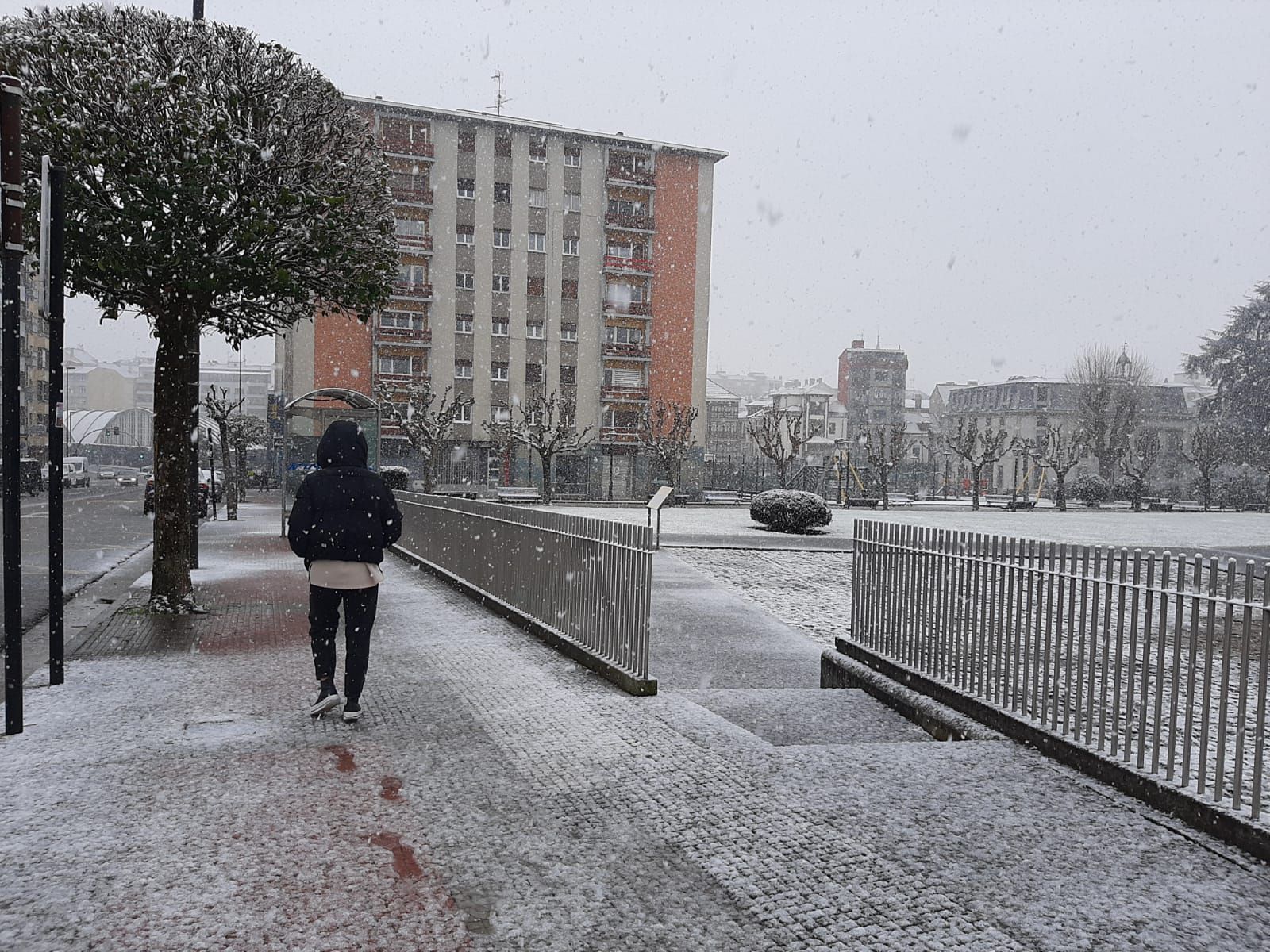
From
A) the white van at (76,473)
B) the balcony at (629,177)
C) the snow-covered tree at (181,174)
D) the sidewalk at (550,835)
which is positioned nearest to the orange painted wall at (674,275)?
the balcony at (629,177)

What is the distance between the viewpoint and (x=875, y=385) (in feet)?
359

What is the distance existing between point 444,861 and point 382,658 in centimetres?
413

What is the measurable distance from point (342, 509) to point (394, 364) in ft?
169

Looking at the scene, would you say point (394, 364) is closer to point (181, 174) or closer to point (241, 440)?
point (241, 440)

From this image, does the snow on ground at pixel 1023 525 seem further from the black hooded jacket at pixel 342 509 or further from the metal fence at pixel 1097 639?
the black hooded jacket at pixel 342 509

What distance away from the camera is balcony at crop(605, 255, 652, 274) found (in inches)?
2335

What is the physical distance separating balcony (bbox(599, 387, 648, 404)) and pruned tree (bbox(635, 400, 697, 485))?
2.50ft

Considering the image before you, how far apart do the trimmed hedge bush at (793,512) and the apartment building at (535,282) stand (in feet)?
107

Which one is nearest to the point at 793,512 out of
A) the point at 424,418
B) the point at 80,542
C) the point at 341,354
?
the point at 80,542

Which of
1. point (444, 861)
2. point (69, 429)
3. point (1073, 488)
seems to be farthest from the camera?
point (69, 429)

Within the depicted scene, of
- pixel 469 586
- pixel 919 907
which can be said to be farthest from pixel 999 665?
pixel 469 586

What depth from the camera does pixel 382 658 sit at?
→ 7.77 metres

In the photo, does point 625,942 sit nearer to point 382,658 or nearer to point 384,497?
point 384,497

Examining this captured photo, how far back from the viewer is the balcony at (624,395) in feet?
196
